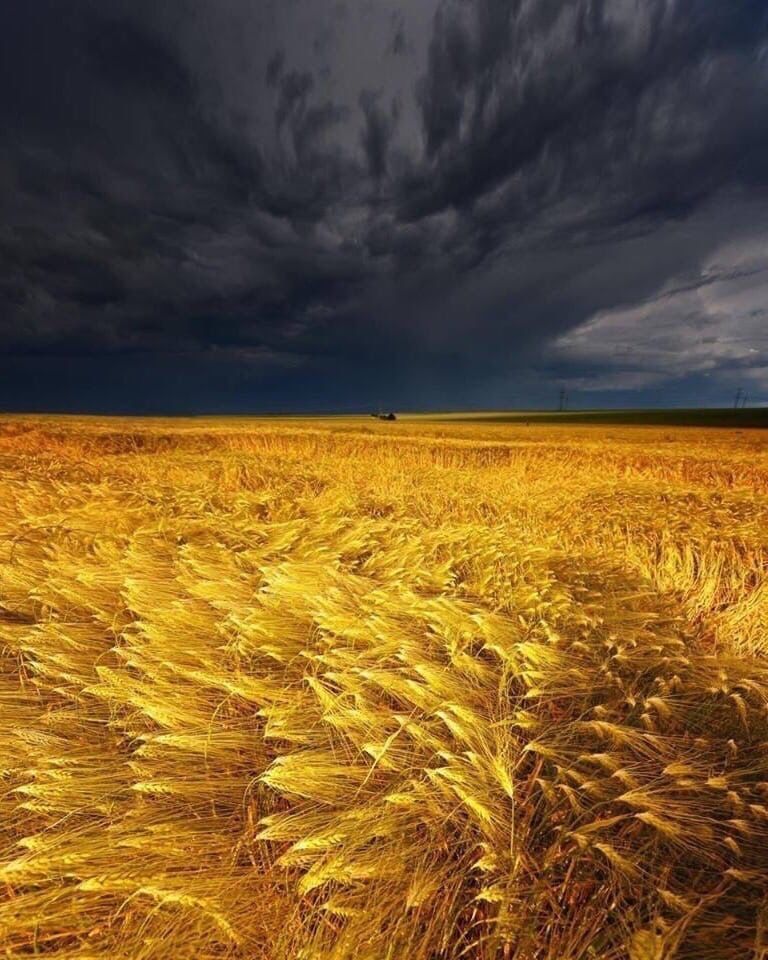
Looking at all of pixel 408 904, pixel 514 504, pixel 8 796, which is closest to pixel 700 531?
pixel 514 504

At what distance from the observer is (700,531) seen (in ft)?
15.9

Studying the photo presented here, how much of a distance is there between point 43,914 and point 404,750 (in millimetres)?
965

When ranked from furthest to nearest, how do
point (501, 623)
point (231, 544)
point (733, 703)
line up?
point (231, 544), point (501, 623), point (733, 703)

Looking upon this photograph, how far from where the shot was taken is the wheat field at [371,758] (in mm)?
1057

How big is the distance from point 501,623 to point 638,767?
812 millimetres

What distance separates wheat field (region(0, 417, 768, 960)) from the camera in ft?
3.47

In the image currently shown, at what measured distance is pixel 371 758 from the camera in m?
1.53

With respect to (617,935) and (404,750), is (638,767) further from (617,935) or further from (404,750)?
(404,750)

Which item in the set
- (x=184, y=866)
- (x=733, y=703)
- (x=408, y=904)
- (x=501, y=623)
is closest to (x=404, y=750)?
(x=408, y=904)

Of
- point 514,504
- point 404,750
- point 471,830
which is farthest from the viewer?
point 514,504

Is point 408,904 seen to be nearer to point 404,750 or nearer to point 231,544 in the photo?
point 404,750

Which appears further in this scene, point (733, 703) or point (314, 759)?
point (733, 703)

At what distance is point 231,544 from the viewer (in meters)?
3.48

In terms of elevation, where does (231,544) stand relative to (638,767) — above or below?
above
